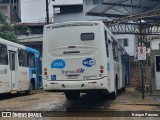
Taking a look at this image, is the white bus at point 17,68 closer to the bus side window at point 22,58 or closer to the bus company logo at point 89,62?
the bus side window at point 22,58

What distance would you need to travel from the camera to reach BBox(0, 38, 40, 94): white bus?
19.0 m

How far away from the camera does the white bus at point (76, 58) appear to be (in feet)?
43.8

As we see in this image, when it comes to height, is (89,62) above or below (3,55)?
below

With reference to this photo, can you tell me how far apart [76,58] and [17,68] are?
338 inches

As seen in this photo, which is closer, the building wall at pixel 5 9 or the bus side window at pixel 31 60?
the bus side window at pixel 31 60

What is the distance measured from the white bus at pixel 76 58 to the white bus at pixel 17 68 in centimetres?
558

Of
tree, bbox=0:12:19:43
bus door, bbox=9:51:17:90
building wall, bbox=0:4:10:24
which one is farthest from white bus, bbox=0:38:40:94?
building wall, bbox=0:4:10:24

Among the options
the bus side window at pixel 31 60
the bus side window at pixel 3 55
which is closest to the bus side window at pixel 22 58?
the bus side window at pixel 31 60

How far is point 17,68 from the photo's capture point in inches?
838

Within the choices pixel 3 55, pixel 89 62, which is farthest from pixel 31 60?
pixel 89 62

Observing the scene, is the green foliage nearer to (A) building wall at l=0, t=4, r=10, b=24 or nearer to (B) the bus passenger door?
(A) building wall at l=0, t=4, r=10, b=24

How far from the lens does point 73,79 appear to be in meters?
13.4

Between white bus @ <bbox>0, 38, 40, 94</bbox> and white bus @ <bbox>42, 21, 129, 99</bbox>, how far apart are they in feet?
18.3

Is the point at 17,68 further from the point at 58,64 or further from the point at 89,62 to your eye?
the point at 89,62
